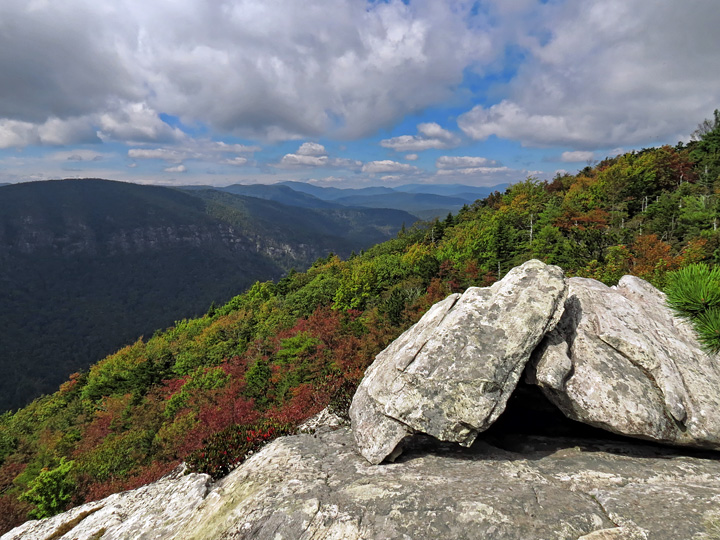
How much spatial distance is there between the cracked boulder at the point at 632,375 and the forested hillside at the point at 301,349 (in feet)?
19.5

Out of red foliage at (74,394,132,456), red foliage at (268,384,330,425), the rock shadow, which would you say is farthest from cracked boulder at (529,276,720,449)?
red foliage at (74,394,132,456)

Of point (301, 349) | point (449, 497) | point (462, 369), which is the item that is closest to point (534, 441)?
point (462, 369)

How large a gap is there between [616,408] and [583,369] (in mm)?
840

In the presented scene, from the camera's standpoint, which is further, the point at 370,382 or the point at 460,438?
the point at 370,382

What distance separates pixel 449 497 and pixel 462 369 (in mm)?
2240

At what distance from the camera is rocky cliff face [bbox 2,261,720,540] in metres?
5.27

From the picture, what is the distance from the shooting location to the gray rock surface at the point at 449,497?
5016 millimetres

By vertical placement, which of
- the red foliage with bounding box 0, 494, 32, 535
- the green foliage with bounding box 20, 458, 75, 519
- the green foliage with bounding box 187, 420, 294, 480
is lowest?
the red foliage with bounding box 0, 494, 32, 535

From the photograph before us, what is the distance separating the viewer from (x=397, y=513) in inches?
215

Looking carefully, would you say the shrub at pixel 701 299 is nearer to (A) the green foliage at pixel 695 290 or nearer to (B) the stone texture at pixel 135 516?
(A) the green foliage at pixel 695 290

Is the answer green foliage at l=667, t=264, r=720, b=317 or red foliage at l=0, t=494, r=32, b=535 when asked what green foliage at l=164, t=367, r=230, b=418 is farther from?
green foliage at l=667, t=264, r=720, b=317

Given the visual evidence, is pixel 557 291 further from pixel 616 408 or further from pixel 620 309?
pixel 616 408

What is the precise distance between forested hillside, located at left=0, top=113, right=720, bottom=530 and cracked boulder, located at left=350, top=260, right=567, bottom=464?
3.90 meters

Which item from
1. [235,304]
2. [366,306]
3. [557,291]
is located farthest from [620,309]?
[235,304]
